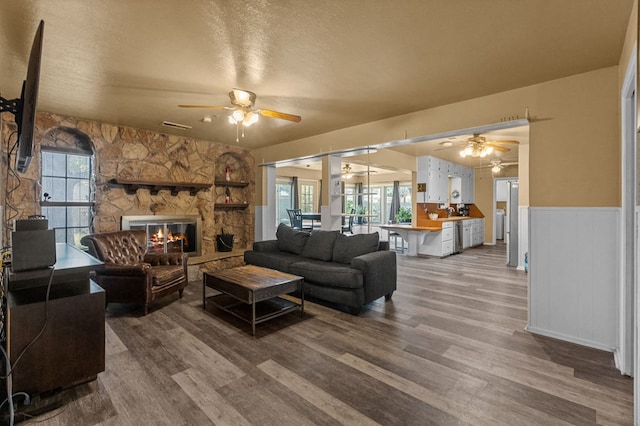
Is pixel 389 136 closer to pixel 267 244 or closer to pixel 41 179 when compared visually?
pixel 267 244

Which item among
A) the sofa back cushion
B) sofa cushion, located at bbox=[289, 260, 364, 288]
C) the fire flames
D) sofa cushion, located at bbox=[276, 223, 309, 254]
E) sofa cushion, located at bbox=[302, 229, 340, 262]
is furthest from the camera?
the fire flames

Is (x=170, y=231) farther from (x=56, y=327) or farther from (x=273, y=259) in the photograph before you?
(x=56, y=327)

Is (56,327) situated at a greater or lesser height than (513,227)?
lesser

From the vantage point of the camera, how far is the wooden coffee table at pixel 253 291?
299 centimetres

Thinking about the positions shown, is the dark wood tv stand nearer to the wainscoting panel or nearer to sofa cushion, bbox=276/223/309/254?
sofa cushion, bbox=276/223/309/254

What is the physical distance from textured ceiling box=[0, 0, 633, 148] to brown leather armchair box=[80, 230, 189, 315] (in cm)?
177

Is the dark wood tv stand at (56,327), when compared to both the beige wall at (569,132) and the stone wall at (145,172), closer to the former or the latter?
the stone wall at (145,172)

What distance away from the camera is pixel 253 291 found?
292cm

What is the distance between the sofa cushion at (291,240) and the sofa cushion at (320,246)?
5.0 inches

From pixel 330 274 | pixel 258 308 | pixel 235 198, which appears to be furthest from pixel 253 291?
pixel 235 198

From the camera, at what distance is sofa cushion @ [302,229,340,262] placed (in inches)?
169

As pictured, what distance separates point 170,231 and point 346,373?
14.3ft

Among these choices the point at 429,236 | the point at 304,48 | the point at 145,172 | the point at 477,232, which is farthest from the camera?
the point at 477,232

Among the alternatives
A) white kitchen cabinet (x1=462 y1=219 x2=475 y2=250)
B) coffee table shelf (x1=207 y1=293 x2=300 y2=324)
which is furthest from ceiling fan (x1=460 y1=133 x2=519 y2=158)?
coffee table shelf (x1=207 y1=293 x2=300 y2=324)
